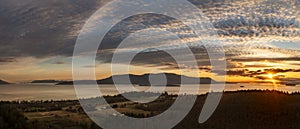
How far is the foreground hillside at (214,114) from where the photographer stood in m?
17.6

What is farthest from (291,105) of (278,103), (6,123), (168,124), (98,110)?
A: (6,123)

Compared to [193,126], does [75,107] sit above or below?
above

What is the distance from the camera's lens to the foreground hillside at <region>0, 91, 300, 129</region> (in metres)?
17.6

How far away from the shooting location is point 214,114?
21.7 metres

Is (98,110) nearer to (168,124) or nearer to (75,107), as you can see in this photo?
(75,107)

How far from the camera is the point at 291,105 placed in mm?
23109

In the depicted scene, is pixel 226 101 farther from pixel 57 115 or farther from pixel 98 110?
pixel 57 115

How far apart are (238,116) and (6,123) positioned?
11.3 m

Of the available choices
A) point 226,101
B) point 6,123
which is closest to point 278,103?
point 226,101

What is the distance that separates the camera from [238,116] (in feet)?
70.0

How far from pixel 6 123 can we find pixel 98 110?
7.12 meters

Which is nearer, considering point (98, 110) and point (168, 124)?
point (168, 124)

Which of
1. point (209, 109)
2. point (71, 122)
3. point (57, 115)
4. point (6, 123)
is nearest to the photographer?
point (6, 123)

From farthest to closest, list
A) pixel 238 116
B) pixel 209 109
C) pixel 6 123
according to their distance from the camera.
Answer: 1. pixel 209 109
2. pixel 238 116
3. pixel 6 123
